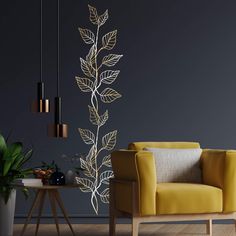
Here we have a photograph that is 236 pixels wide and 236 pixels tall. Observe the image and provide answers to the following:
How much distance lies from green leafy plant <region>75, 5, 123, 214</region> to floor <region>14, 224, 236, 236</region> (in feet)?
1.18

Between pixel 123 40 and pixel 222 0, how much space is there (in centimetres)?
104

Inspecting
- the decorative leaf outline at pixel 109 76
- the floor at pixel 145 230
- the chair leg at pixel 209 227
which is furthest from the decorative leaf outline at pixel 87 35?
the chair leg at pixel 209 227

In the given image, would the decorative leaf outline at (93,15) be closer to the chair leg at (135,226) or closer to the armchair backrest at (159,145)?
the armchair backrest at (159,145)

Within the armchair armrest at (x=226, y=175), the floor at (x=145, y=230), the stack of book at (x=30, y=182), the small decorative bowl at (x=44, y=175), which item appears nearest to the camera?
the armchair armrest at (x=226, y=175)

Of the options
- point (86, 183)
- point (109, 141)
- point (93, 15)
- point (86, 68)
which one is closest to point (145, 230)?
point (86, 183)

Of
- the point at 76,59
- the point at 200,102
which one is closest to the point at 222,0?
the point at 200,102

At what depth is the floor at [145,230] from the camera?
5.71 meters

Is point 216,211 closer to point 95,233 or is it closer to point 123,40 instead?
point 95,233

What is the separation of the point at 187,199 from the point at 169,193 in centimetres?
16

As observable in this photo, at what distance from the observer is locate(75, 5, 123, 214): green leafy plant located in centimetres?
636

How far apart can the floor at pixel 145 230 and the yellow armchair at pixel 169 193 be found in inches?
20.9

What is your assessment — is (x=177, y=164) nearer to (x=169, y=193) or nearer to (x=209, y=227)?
(x=169, y=193)

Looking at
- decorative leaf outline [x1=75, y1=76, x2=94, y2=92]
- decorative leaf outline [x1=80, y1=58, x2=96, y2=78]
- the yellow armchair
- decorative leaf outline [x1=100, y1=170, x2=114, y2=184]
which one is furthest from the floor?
decorative leaf outline [x1=80, y1=58, x2=96, y2=78]

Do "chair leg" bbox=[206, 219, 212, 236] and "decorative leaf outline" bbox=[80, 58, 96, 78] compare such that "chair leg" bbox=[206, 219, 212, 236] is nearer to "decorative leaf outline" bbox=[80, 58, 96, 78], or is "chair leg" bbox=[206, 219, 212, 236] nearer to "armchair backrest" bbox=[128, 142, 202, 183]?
"armchair backrest" bbox=[128, 142, 202, 183]
